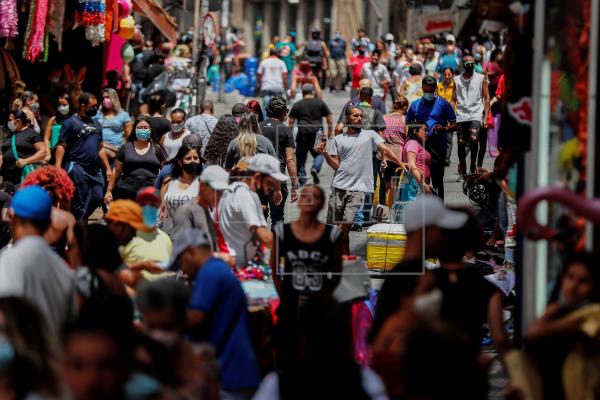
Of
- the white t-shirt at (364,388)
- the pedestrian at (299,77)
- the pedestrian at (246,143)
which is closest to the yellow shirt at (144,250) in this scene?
the white t-shirt at (364,388)

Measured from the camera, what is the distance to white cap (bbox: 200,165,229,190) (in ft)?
31.8

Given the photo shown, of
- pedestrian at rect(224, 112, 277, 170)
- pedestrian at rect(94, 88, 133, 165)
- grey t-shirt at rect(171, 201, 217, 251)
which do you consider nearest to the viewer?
grey t-shirt at rect(171, 201, 217, 251)

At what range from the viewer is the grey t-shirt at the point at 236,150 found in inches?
505

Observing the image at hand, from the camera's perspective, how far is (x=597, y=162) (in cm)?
732

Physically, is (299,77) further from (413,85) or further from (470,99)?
(470,99)

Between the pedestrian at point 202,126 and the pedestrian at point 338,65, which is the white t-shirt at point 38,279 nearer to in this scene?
the pedestrian at point 202,126

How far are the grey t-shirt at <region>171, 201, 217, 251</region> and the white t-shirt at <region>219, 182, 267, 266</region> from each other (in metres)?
0.11

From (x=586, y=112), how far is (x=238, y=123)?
21.6ft

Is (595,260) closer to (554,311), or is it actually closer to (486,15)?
(554,311)

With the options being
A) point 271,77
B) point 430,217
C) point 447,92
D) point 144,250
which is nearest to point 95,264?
point 144,250

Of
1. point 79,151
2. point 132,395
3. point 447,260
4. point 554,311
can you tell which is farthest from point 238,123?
point 132,395

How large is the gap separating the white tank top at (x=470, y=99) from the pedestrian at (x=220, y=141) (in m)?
6.78

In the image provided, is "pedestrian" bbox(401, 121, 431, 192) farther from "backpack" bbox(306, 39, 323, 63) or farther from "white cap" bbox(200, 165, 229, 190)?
"backpack" bbox(306, 39, 323, 63)

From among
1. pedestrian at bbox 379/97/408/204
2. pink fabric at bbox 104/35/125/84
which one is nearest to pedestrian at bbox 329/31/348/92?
pink fabric at bbox 104/35/125/84
